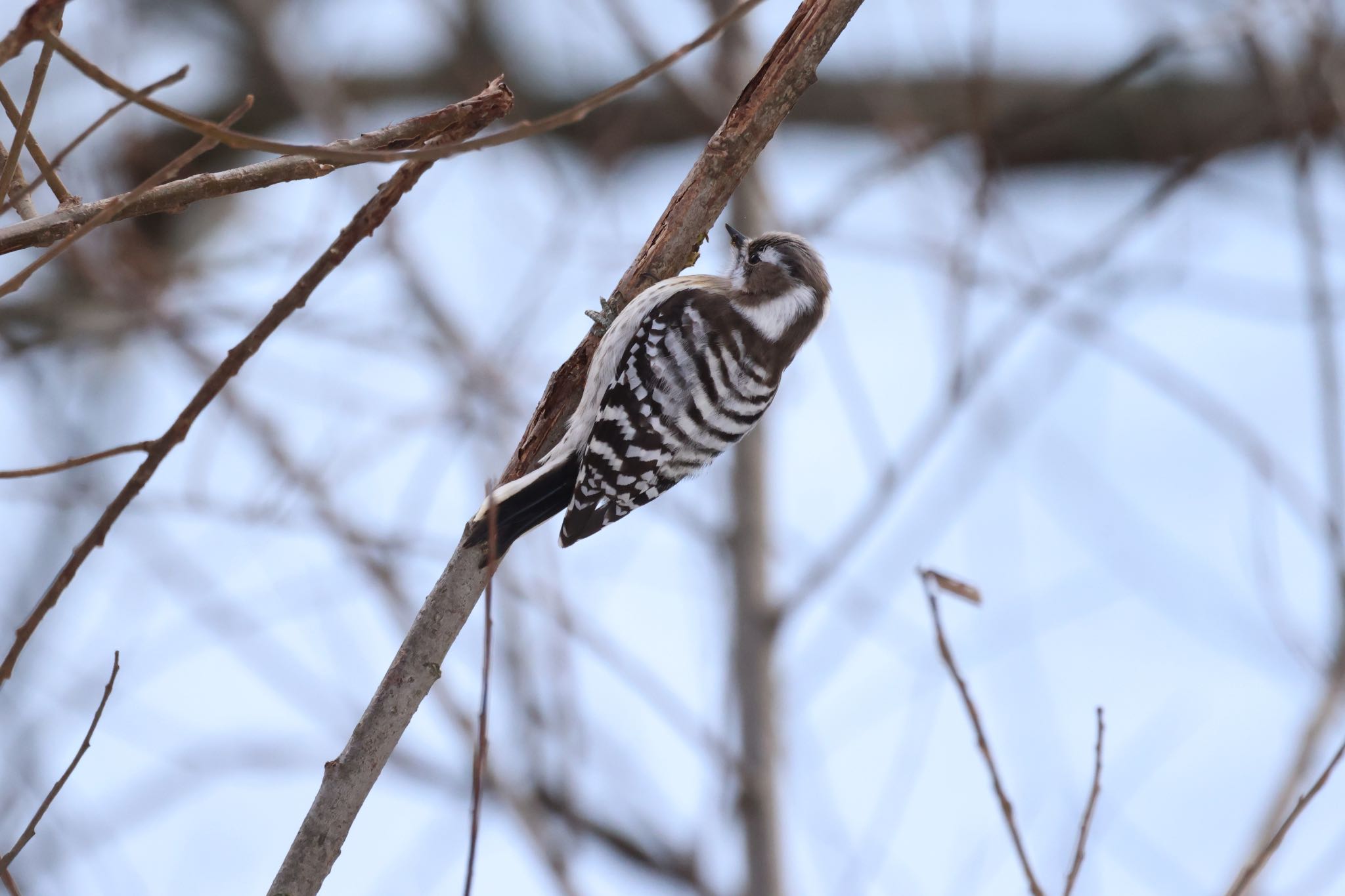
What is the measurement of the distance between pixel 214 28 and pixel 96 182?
618 cm

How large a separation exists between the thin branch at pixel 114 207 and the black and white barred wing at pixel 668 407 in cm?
205

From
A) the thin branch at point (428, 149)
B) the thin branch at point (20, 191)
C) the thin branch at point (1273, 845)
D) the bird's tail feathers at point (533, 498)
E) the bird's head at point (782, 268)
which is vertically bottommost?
the thin branch at point (1273, 845)

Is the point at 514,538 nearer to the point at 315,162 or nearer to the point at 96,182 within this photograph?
the point at 315,162

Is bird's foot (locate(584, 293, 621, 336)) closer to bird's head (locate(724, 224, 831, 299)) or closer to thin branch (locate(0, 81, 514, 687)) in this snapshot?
bird's head (locate(724, 224, 831, 299))

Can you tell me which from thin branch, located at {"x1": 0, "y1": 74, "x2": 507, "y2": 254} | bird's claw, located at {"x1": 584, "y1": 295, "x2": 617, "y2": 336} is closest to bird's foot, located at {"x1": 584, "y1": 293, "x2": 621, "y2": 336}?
bird's claw, located at {"x1": 584, "y1": 295, "x2": 617, "y2": 336}

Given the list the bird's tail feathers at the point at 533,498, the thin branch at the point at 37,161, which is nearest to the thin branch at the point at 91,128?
the thin branch at the point at 37,161

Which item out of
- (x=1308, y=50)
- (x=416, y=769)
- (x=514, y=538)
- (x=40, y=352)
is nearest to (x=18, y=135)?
(x=514, y=538)

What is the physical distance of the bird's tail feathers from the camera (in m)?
3.43

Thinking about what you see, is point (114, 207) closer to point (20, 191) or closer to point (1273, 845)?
point (20, 191)

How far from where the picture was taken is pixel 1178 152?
7824mm

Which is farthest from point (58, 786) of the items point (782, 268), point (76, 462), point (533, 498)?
point (782, 268)

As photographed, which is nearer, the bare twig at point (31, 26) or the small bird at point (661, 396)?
the bare twig at point (31, 26)

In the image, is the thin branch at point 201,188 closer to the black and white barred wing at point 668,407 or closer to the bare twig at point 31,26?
the bare twig at point 31,26

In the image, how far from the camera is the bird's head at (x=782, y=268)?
4.55m
